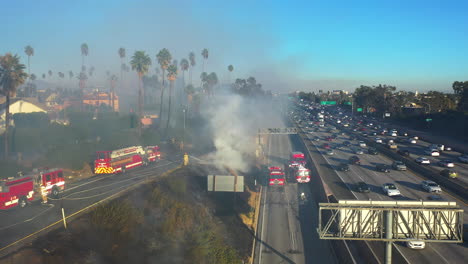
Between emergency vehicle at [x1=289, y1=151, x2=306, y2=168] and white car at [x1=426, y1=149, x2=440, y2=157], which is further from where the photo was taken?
white car at [x1=426, y1=149, x2=440, y2=157]

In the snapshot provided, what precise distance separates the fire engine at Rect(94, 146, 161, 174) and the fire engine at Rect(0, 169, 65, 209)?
10553 millimetres

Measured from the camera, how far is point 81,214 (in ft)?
94.9

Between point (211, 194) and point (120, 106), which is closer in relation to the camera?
point (211, 194)

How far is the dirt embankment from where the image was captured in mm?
22484

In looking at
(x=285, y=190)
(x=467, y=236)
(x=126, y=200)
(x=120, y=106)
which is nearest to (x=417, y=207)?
(x=467, y=236)

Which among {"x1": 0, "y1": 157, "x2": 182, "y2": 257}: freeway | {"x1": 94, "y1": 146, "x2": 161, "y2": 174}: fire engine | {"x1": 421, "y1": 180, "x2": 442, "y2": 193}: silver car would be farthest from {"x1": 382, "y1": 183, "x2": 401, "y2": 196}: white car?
{"x1": 94, "y1": 146, "x2": 161, "y2": 174}: fire engine

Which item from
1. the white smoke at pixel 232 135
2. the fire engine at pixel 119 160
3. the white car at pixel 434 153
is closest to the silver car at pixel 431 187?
the white smoke at pixel 232 135

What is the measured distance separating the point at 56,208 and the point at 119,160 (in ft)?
57.7

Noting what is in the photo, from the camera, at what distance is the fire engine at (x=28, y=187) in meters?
30.5

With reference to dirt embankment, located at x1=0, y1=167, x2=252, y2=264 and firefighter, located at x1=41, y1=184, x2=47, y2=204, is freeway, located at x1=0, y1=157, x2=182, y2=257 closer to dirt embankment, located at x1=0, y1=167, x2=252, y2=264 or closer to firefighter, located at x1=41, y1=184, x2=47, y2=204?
firefighter, located at x1=41, y1=184, x2=47, y2=204

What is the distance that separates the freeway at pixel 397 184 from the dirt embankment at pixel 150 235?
1279 centimetres

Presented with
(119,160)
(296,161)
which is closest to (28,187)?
(119,160)

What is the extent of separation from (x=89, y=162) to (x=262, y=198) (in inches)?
1182

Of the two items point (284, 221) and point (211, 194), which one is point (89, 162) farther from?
point (284, 221)
